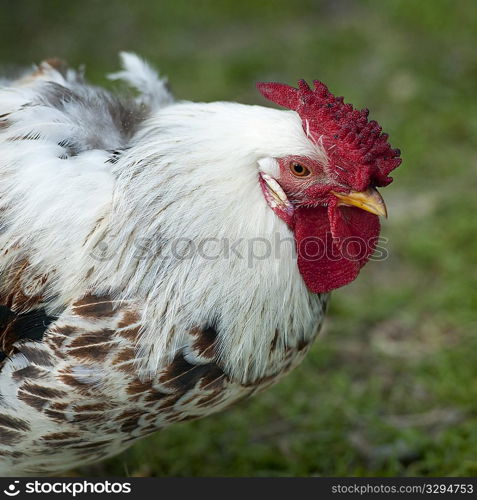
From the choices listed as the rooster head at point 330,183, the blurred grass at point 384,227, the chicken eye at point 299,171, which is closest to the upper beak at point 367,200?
Result: the rooster head at point 330,183

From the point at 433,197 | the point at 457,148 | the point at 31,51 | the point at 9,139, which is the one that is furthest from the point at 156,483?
the point at 31,51

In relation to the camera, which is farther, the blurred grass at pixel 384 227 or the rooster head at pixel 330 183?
the blurred grass at pixel 384 227

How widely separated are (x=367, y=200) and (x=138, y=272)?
81 centimetres

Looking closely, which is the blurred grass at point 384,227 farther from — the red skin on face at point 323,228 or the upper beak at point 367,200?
the upper beak at point 367,200

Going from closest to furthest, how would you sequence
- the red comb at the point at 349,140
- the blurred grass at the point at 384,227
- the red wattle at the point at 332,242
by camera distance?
the red comb at the point at 349,140 < the red wattle at the point at 332,242 < the blurred grass at the point at 384,227

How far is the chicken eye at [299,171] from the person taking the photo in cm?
236

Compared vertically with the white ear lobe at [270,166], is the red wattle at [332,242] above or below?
below

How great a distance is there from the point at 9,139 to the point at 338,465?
85.0 inches

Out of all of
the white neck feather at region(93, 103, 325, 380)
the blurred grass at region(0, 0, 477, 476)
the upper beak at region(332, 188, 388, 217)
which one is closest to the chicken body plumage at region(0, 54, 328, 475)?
the white neck feather at region(93, 103, 325, 380)

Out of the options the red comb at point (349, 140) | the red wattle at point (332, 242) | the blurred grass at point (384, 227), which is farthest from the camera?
the blurred grass at point (384, 227)

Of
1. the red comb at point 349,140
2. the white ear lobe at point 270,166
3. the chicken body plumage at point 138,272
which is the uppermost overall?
the red comb at point 349,140

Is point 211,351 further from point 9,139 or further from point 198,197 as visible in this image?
point 9,139

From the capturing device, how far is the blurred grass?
353cm

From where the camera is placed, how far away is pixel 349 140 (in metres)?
2.32
